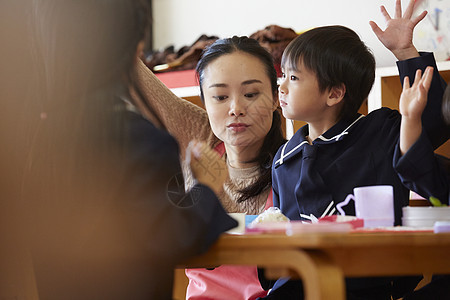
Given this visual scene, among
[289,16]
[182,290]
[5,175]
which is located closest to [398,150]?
[5,175]

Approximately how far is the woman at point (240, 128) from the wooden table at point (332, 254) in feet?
2.34

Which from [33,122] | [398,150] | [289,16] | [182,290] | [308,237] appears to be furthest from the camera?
[289,16]

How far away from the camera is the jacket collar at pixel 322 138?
1.31 metres

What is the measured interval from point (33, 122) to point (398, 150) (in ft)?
2.14

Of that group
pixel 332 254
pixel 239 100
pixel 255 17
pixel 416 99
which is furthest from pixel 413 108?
pixel 255 17

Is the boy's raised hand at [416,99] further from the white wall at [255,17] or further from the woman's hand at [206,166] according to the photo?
the white wall at [255,17]

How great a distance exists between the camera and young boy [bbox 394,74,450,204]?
3.36ft

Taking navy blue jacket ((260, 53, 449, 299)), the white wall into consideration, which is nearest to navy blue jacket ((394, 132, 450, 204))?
navy blue jacket ((260, 53, 449, 299))

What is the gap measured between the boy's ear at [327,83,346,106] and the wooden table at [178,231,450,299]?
697 mm

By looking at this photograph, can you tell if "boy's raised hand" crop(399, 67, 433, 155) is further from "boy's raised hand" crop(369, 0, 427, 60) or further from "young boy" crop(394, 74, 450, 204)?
"boy's raised hand" crop(369, 0, 427, 60)

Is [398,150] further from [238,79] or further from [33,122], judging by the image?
[33,122]

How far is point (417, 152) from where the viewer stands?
103 centimetres

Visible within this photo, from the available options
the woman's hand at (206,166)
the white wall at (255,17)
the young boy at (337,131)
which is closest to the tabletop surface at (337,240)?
the woman's hand at (206,166)

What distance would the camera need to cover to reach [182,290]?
6.36 feet
